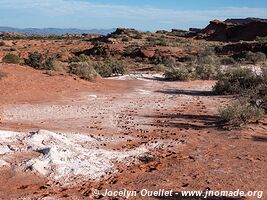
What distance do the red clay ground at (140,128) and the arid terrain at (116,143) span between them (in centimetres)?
2

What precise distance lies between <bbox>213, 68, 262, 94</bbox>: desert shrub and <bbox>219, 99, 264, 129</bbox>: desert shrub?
656cm

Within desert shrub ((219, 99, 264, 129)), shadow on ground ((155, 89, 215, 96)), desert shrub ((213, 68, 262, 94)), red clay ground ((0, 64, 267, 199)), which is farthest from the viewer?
shadow on ground ((155, 89, 215, 96))

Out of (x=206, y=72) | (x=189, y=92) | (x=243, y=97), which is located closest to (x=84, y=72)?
(x=189, y=92)

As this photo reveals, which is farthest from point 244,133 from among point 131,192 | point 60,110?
point 60,110

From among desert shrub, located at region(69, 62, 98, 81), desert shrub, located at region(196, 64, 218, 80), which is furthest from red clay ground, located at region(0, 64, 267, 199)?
desert shrub, located at region(196, 64, 218, 80)

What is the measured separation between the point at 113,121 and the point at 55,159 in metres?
4.76

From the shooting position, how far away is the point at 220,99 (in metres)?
18.6

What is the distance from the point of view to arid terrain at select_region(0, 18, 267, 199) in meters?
7.99

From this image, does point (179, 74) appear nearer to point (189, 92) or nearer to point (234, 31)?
point (189, 92)

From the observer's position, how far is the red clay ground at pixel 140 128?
7934 mm

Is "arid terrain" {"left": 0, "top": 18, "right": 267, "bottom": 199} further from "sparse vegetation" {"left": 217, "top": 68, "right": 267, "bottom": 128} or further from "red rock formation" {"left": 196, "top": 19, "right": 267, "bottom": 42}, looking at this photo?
"red rock formation" {"left": 196, "top": 19, "right": 267, "bottom": 42}

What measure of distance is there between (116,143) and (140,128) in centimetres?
191

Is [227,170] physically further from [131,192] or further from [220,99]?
[220,99]

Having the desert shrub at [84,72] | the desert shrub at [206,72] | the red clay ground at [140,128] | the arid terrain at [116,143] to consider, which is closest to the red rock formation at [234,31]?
the desert shrub at [206,72]
